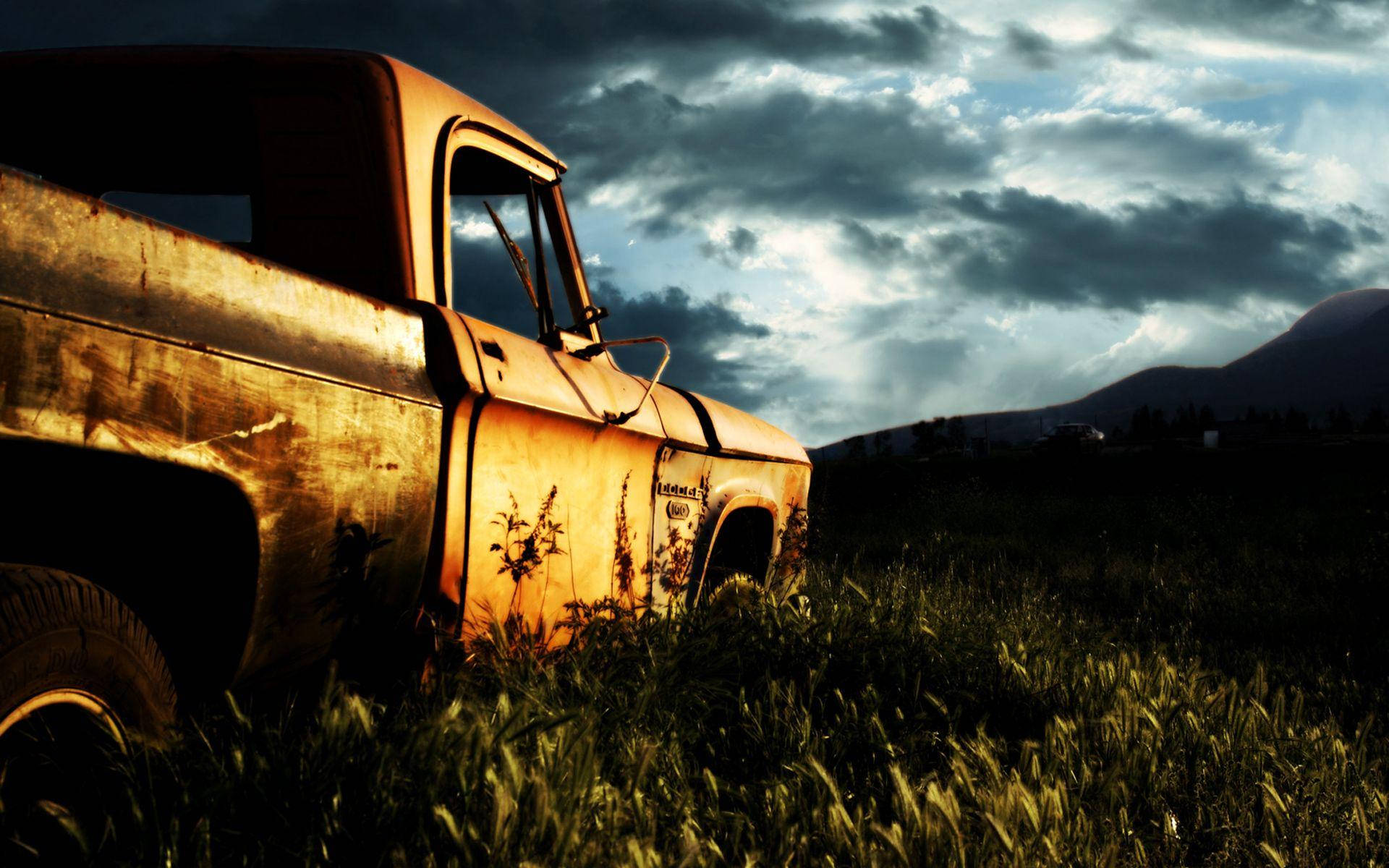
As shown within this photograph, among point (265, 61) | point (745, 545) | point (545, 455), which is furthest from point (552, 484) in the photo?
point (745, 545)

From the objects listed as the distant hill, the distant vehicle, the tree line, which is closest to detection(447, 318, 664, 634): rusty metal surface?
the distant vehicle

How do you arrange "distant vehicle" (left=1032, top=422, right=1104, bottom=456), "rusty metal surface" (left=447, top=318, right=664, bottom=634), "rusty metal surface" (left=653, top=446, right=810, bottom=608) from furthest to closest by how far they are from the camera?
1. "distant vehicle" (left=1032, top=422, right=1104, bottom=456)
2. "rusty metal surface" (left=653, top=446, right=810, bottom=608)
3. "rusty metal surface" (left=447, top=318, right=664, bottom=634)

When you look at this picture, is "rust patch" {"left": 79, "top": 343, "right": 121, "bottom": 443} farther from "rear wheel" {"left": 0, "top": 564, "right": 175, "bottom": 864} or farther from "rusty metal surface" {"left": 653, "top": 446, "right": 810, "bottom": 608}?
"rusty metal surface" {"left": 653, "top": 446, "right": 810, "bottom": 608}

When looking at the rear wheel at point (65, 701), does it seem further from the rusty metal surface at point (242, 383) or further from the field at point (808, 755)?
the rusty metal surface at point (242, 383)

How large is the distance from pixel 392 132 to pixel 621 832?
69.5 inches

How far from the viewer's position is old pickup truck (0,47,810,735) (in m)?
1.40

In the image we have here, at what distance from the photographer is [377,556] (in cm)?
193

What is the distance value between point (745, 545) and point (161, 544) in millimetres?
2928

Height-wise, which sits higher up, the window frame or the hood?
the window frame

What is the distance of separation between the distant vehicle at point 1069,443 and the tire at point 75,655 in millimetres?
21457

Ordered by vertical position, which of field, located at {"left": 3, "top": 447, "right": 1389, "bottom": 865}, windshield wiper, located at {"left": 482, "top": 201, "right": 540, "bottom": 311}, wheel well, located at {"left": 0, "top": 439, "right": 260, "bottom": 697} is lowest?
field, located at {"left": 3, "top": 447, "right": 1389, "bottom": 865}

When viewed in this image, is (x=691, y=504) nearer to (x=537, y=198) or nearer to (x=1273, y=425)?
(x=537, y=198)

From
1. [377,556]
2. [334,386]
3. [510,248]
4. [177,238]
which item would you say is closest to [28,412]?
[177,238]

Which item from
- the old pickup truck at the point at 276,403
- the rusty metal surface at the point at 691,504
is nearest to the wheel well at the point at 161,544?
the old pickup truck at the point at 276,403
